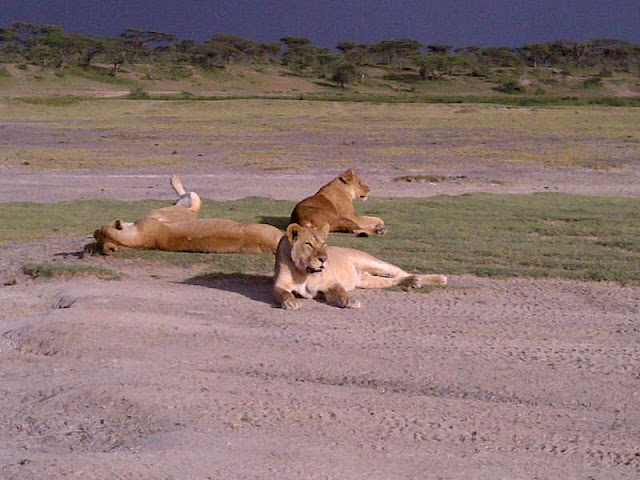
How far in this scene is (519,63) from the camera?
8394 centimetres

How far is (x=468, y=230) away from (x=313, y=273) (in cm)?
400

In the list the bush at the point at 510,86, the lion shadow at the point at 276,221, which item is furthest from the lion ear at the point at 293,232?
the bush at the point at 510,86

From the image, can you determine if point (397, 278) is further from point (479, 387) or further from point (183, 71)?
point (183, 71)

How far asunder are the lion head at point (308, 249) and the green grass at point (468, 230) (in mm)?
1288

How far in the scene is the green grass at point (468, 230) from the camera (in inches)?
364

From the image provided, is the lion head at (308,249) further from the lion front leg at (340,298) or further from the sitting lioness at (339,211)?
the sitting lioness at (339,211)

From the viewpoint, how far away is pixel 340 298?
780 centimetres

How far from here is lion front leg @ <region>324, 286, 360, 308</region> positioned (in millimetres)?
7746

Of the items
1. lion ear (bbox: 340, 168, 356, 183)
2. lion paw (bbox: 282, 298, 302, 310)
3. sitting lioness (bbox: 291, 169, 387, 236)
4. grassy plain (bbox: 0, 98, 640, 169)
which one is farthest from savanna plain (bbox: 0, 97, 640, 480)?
grassy plain (bbox: 0, 98, 640, 169)

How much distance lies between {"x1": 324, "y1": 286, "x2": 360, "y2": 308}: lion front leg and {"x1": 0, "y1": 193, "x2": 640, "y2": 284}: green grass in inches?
53.8

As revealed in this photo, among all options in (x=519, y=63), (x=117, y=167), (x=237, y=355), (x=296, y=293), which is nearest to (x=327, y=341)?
(x=237, y=355)

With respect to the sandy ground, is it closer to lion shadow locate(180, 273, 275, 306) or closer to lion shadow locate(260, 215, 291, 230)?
lion shadow locate(180, 273, 275, 306)

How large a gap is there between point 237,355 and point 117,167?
1607cm

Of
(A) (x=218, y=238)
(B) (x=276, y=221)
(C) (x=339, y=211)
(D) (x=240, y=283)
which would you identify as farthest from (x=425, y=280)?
(B) (x=276, y=221)
